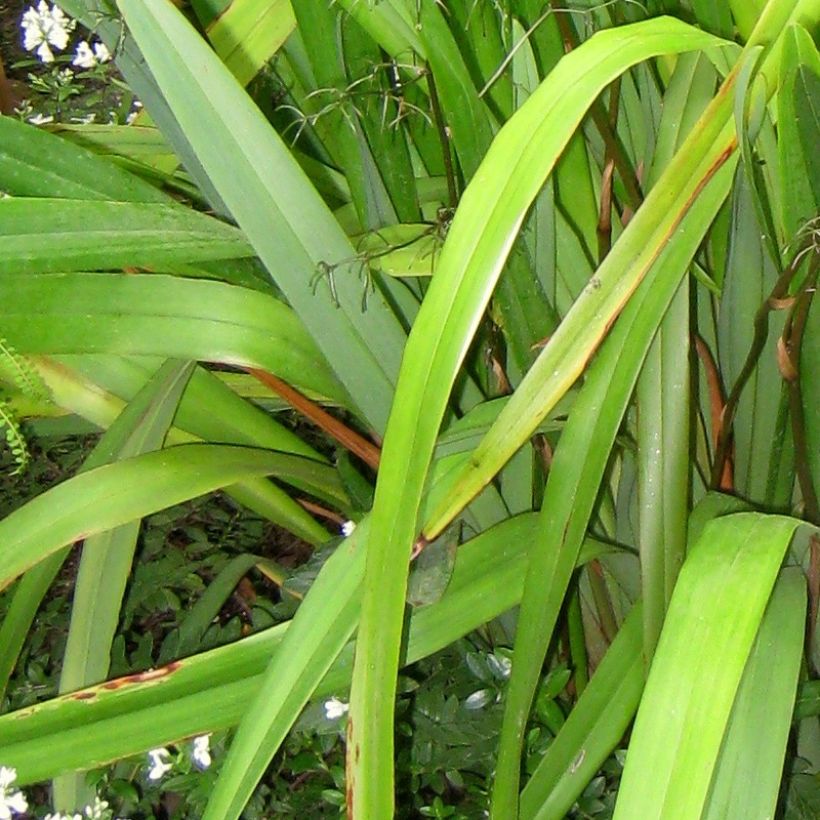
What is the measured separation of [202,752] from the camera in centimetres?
71

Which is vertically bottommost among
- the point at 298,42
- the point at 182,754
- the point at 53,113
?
the point at 182,754

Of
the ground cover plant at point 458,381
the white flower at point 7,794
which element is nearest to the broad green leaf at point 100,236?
the ground cover plant at point 458,381

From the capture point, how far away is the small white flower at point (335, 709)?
67cm

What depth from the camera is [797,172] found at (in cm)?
49

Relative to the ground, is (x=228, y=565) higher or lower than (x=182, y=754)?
higher

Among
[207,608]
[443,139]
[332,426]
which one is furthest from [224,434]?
[443,139]

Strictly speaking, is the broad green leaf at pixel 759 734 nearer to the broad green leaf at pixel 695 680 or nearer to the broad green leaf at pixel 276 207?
the broad green leaf at pixel 695 680

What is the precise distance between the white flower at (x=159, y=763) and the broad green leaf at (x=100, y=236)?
0.39 meters

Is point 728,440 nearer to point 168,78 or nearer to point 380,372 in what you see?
point 380,372

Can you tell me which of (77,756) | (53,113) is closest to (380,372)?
(77,756)

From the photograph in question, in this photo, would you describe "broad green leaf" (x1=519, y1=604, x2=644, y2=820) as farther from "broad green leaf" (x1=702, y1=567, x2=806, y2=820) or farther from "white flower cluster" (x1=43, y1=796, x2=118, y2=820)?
"white flower cluster" (x1=43, y1=796, x2=118, y2=820)

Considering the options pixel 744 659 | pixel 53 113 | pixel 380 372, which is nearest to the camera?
pixel 744 659

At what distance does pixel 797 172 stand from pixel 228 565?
68 centimetres

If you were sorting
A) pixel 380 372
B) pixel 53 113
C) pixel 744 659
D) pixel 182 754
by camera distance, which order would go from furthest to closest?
1. pixel 53 113
2. pixel 182 754
3. pixel 380 372
4. pixel 744 659
